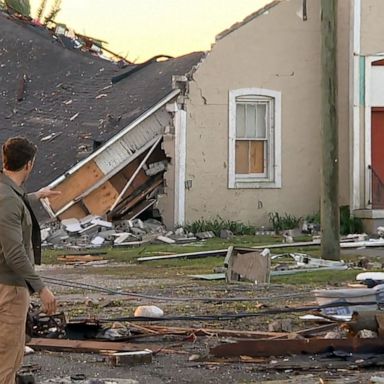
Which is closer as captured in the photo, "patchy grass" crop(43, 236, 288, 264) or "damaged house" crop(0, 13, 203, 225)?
"patchy grass" crop(43, 236, 288, 264)

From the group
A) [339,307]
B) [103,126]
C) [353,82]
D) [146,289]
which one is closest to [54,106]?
[103,126]

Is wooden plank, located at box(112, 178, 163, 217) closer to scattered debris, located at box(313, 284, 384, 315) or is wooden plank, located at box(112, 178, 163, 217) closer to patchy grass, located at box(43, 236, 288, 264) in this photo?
patchy grass, located at box(43, 236, 288, 264)

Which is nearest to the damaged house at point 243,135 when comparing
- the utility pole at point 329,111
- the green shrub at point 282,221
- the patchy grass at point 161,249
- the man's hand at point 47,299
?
the green shrub at point 282,221

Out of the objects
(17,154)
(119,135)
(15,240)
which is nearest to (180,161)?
(119,135)

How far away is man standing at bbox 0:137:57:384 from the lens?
6.14 meters

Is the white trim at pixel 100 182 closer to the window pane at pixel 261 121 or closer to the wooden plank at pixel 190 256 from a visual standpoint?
the window pane at pixel 261 121

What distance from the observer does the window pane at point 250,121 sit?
22.6 metres

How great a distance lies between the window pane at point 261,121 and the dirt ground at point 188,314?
5.59 meters

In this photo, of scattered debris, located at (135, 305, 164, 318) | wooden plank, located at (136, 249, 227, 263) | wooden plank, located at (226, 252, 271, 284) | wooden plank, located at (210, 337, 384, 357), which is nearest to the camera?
wooden plank, located at (210, 337, 384, 357)

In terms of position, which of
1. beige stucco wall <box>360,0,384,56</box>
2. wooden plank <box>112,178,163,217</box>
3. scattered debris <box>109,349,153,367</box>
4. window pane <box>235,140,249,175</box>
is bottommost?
scattered debris <box>109,349,153,367</box>

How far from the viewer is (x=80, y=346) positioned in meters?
8.80

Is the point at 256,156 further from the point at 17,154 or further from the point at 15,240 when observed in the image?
the point at 15,240

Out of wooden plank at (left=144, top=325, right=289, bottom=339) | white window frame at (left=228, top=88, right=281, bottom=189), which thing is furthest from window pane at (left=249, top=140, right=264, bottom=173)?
wooden plank at (left=144, top=325, right=289, bottom=339)

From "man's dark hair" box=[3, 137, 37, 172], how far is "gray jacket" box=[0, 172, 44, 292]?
80 mm
